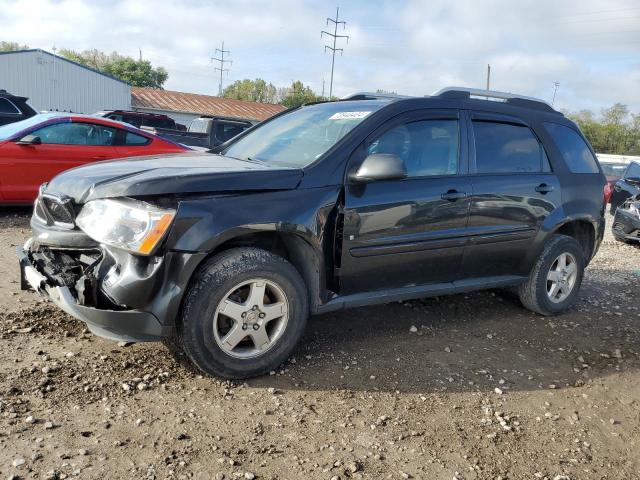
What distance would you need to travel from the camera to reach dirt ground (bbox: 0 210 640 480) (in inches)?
105

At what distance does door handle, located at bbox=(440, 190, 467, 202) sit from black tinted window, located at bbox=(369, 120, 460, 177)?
0.52 ft

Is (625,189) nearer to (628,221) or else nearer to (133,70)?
(628,221)

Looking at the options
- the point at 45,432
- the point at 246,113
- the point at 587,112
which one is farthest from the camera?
the point at 587,112

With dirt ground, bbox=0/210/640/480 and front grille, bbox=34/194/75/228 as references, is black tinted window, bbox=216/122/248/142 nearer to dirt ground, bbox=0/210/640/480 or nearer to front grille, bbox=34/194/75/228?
dirt ground, bbox=0/210/640/480

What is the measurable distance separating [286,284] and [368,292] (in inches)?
28.3

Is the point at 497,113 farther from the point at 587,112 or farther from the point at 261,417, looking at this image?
the point at 587,112

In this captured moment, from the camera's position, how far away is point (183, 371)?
11.4 ft

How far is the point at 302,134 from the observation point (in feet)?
13.9

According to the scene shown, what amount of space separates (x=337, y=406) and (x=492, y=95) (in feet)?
10.0

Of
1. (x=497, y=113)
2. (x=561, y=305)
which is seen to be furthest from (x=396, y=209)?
(x=561, y=305)

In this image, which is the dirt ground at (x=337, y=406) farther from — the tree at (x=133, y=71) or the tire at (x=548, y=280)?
the tree at (x=133, y=71)

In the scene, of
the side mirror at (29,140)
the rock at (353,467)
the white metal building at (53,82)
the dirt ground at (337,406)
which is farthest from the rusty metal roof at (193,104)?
the rock at (353,467)

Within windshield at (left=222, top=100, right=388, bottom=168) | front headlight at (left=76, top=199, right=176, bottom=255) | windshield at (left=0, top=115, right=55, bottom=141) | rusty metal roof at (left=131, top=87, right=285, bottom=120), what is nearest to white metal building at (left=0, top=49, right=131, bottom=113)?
rusty metal roof at (left=131, top=87, right=285, bottom=120)

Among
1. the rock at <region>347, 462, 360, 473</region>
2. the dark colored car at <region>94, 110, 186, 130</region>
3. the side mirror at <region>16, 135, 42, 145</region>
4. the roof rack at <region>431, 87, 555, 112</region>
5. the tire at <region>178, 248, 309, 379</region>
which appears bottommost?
the rock at <region>347, 462, 360, 473</region>
